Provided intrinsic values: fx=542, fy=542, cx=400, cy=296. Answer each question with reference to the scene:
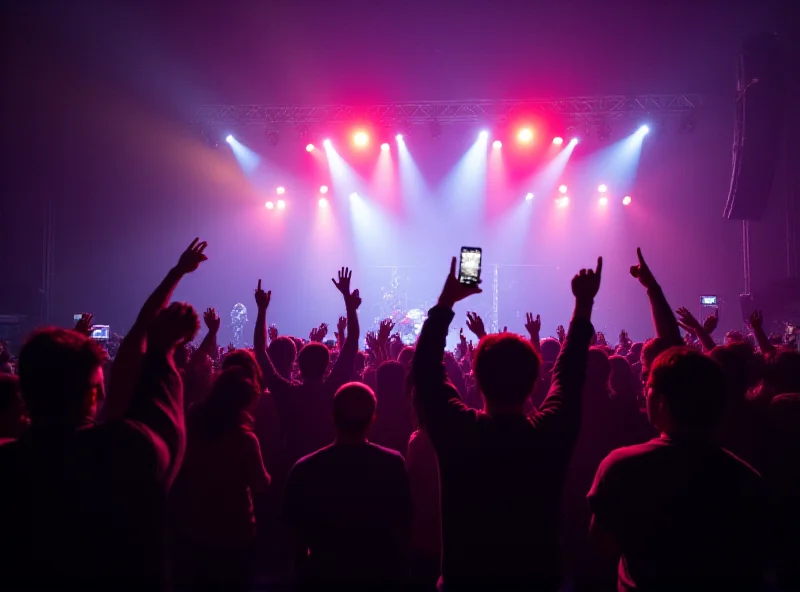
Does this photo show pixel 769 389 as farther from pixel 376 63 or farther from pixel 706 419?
pixel 376 63

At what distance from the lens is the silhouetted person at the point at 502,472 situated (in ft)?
5.58

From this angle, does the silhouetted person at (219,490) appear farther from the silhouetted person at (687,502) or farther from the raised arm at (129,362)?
the silhouetted person at (687,502)

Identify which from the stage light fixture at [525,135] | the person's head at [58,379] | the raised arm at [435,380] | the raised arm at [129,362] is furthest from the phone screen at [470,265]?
the stage light fixture at [525,135]

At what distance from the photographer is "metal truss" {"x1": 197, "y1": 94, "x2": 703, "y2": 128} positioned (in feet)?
Result: 49.9

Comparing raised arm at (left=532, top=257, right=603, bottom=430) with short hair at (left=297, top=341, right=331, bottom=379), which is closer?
raised arm at (left=532, top=257, right=603, bottom=430)

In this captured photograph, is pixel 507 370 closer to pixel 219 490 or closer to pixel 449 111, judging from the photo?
pixel 219 490

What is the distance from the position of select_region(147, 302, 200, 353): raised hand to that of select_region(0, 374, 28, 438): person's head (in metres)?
0.87

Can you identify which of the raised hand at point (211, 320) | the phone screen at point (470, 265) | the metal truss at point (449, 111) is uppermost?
the metal truss at point (449, 111)

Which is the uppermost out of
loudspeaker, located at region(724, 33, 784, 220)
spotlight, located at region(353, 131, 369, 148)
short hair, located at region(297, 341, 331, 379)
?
spotlight, located at region(353, 131, 369, 148)

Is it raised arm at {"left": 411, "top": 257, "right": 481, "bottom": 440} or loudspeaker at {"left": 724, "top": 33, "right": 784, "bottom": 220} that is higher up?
loudspeaker at {"left": 724, "top": 33, "right": 784, "bottom": 220}

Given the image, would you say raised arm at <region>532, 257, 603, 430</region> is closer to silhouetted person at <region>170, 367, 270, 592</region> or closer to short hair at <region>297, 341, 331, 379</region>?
silhouetted person at <region>170, 367, 270, 592</region>

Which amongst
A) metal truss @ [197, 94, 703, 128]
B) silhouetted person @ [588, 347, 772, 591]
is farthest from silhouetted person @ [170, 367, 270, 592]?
metal truss @ [197, 94, 703, 128]

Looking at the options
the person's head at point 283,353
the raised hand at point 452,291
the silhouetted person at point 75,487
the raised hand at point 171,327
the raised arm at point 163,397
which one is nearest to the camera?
the silhouetted person at point 75,487

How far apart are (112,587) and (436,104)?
15928 millimetres
